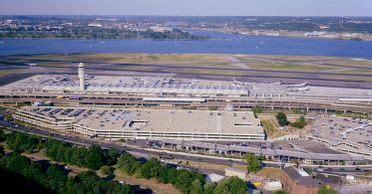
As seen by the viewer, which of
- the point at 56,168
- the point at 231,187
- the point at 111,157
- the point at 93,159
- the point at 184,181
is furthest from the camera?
the point at 111,157

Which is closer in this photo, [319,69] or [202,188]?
[202,188]

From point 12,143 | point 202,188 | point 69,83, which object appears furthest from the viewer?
point 69,83

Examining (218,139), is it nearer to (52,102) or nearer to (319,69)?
(52,102)

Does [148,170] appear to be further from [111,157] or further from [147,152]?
[147,152]

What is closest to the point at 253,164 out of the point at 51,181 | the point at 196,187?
the point at 196,187

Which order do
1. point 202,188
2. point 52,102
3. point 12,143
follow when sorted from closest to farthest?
point 202,188
point 12,143
point 52,102

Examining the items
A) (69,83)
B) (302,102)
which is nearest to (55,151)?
(69,83)

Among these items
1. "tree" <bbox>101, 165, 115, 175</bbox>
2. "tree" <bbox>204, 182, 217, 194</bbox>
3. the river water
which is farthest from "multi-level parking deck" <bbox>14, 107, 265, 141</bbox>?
the river water
